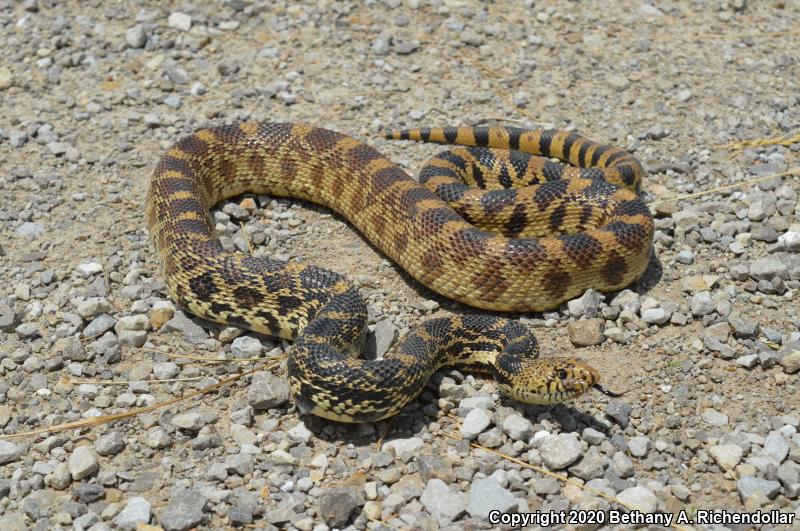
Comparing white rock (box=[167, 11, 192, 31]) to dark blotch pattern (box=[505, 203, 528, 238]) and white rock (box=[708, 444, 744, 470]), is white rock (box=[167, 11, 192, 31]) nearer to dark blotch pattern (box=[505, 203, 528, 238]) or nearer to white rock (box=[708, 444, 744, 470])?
dark blotch pattern (box=[505, 203, 528, 238])

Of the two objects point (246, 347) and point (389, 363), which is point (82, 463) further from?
point (389, 363)

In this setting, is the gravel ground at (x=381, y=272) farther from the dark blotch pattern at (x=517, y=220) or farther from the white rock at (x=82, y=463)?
the dark blotch pattern at (x=517, y=220)

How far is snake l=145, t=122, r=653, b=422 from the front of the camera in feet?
24.8

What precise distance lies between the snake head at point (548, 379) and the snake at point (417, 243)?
0.04ft

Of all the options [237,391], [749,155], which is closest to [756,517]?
[237,391]

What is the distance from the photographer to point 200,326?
29.5 feet

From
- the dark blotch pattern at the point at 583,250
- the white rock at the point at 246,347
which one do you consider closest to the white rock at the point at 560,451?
the dark blotch pattern at the point at 583,250

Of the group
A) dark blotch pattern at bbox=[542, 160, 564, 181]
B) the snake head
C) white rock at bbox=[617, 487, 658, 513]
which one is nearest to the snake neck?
the snake head

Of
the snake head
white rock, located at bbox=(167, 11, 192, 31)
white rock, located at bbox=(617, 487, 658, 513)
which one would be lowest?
white rock, located at bbox=(617, 487, 658, 513)

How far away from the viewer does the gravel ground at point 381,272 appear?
6.96 metres

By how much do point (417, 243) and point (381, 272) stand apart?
2.19ft

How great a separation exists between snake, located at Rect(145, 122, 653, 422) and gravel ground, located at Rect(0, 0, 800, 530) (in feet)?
0.90

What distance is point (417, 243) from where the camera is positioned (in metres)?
9.52

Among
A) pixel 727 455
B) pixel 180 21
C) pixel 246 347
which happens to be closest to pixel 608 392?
pixel 727 455
